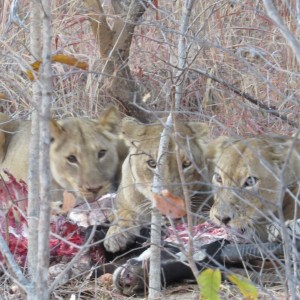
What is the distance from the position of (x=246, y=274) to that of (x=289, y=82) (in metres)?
2.58

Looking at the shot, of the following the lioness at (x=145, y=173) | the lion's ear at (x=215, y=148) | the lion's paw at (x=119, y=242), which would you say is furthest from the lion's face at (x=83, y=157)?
the lion's ear at (x=215, y=148)

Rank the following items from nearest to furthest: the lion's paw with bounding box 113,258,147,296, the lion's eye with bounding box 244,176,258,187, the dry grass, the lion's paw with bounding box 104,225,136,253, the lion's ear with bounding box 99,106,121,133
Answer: the lion's paw with bounding box 113,258,147,296 < the lion's eye with bounding box 244,176,258,187 < the lion's paw with bounding box 104,225,136,253 < the lion's ear with bounding box 99,106,121,133 < the dry grass

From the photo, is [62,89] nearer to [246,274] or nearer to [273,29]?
[273,29]

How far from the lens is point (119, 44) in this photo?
588 centimetres

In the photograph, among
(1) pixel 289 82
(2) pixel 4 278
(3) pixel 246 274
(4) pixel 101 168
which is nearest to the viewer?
(3) pixel 246 274

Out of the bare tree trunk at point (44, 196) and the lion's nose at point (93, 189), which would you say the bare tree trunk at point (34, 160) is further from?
the lion's nose at point (93, 189)

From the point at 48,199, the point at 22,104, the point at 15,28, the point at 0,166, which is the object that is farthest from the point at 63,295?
the point at 15,28

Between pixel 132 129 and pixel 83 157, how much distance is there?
326mm

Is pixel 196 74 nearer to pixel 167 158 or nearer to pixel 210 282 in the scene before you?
pixel 167 158

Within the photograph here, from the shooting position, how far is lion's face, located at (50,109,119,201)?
4.55m

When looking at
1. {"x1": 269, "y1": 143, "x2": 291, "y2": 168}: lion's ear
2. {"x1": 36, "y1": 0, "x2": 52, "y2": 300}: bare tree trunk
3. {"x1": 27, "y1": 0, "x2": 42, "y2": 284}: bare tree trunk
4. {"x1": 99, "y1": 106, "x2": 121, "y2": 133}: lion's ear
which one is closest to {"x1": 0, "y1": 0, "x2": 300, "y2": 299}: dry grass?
{"x1": 99, "y1": 106, "x2": 121, "y2": 133}: lion's ear

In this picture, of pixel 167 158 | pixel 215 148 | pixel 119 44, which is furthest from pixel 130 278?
pixel 119 44

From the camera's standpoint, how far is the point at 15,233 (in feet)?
13.7

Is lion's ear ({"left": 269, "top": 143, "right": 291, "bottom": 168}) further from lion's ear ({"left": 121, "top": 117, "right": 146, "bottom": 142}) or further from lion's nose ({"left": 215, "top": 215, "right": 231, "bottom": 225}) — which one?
lion's ear ({"left": 121, "top": 117, "right": 146, "bottom": 142})
